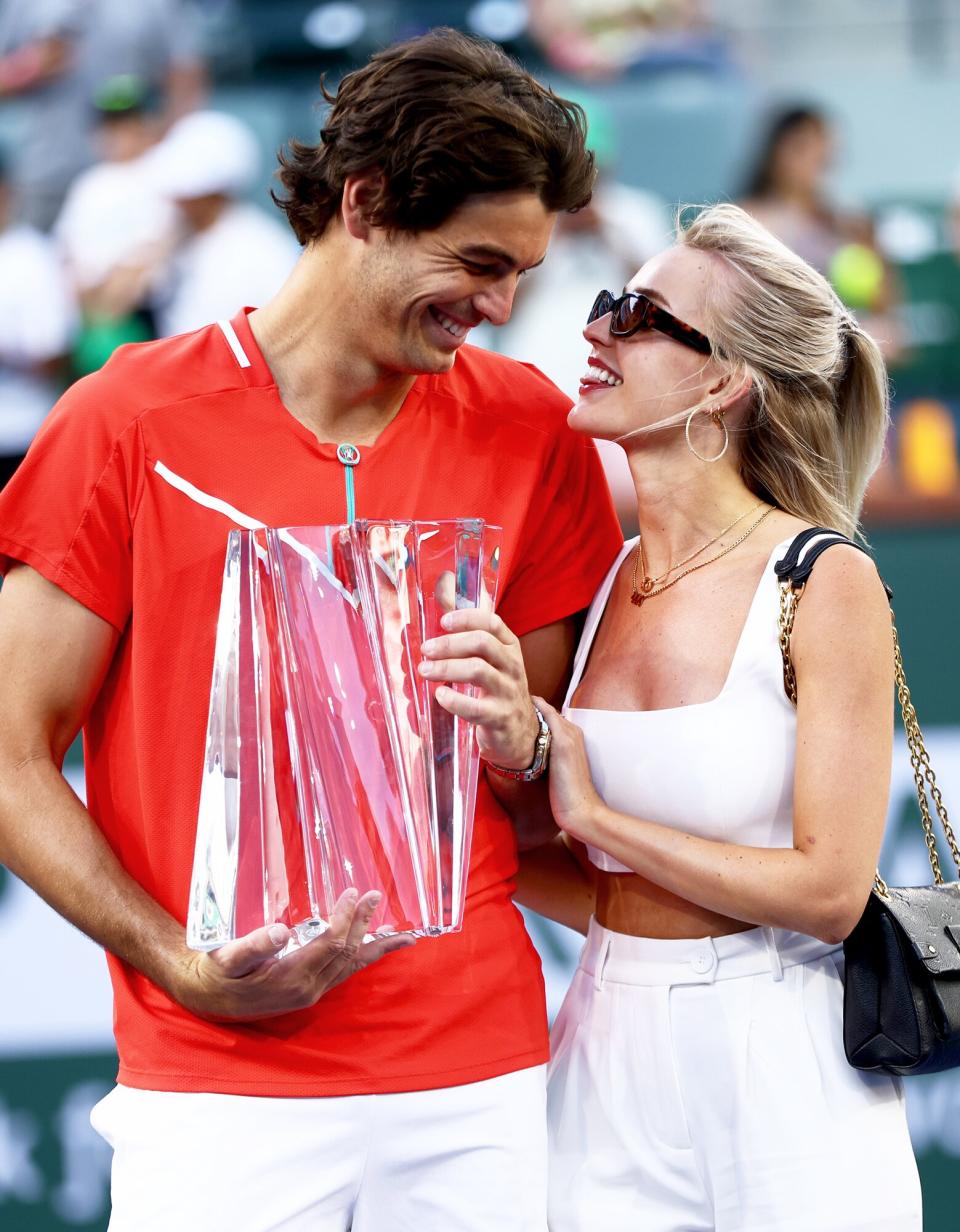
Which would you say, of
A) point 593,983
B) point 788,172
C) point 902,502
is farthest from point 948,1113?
point 788,172

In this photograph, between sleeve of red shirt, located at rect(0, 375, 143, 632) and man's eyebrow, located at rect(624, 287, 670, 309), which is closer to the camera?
sleeve of red shirt, located at rect(0, 375, 143, 632)

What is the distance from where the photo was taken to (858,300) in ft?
17.3

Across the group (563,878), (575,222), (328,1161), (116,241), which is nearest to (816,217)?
(575,222)

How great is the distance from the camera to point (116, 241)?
524cm

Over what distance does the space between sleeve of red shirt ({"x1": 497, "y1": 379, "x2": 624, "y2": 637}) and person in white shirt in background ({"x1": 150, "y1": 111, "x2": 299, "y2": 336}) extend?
2994 mm

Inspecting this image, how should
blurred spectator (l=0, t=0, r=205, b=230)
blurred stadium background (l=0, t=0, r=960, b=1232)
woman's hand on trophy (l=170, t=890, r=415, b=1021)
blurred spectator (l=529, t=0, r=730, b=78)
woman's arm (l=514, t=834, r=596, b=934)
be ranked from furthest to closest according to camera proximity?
blurred spectator (l=529, t=0, r=730, b=78) < blurred spectator (l=0, t=0, r=205, b=230) < blurred stadium background (l=0, t=0, r=960, b=1232) < woman's arm (l=514, t=834, r=596, b=934) < woman's hand on trophy (l=170, t=890, r=415, b=1021)

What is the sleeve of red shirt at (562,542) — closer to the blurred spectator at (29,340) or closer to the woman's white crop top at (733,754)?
the woman's white crop top at (733,754)

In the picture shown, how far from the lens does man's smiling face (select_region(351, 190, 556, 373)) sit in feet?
6.68

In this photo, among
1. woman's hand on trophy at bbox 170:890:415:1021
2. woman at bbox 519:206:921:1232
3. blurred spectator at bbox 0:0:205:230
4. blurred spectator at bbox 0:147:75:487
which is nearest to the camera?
woman's hand on trophy at bbox 170:890:415:1021

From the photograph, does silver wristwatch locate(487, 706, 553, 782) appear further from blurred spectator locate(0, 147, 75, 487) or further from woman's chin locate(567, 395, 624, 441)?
blurred spectator locate(0, 147, 75, 487)

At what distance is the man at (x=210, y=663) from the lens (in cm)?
191

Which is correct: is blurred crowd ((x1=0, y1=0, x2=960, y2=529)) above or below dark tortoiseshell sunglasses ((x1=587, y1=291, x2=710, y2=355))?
below

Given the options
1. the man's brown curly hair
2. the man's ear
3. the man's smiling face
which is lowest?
the man's smiling face

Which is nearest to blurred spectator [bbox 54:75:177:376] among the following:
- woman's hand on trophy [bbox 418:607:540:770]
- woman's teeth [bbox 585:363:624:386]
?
woman's teeth [bbox 585:363:624:386]
